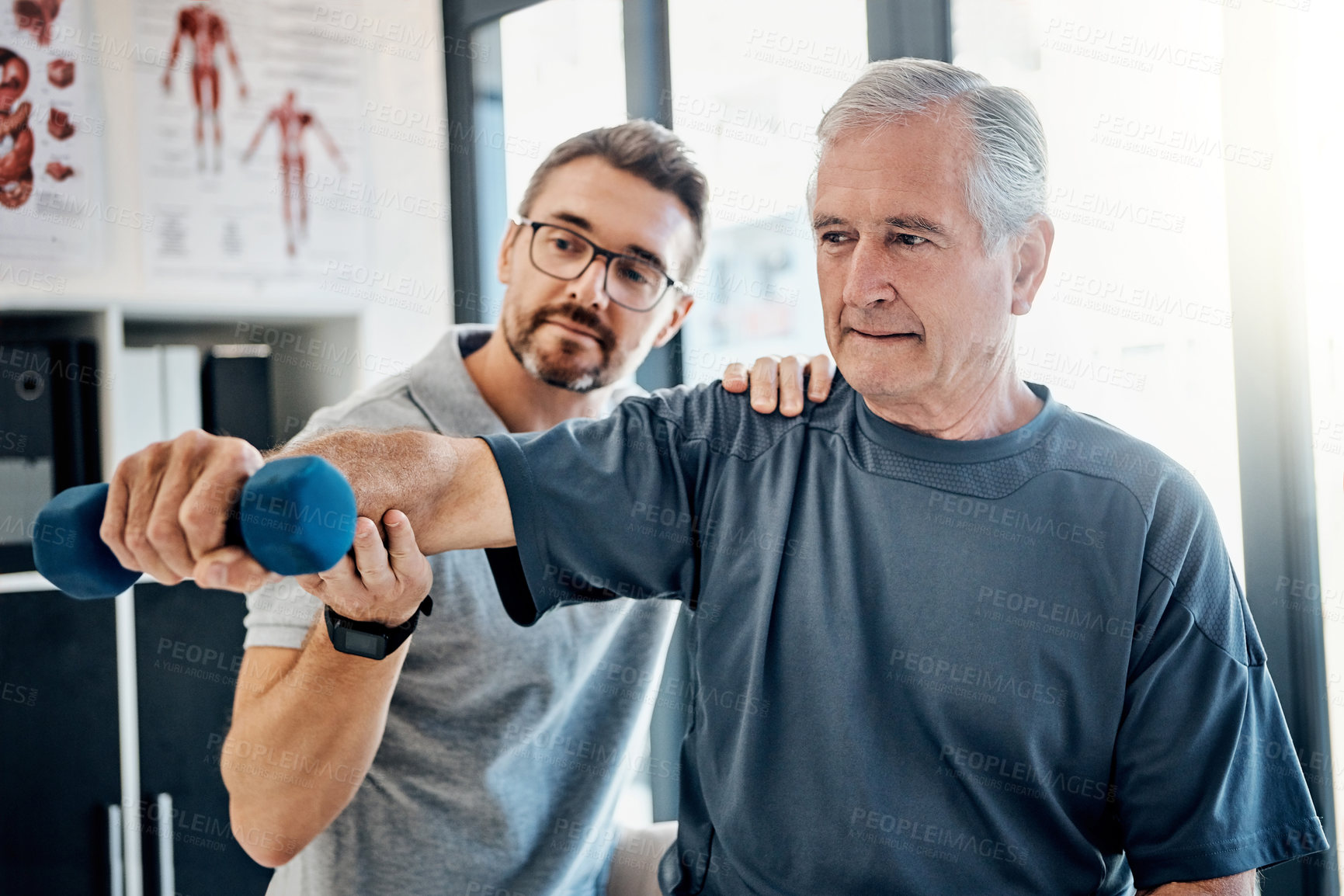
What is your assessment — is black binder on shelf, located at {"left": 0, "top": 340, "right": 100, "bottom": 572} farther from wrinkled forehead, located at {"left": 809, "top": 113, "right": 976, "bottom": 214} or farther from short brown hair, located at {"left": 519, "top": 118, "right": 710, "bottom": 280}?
wrinkled forehead, located at {"left": 809, "top": 113, "right": 976, "bottom": 214}

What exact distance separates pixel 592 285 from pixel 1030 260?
0.69 metres

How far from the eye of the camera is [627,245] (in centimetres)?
165

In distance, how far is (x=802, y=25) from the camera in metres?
2.05

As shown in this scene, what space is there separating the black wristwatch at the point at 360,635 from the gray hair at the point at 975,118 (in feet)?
2.33

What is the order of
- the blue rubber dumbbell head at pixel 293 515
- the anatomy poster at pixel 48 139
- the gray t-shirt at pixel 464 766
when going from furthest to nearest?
1. the anatomy poster at pixel 48 139
2. the gray t-shirt at pixel 464 766
3. the blue rubber dumbbell head at pixel 293 515

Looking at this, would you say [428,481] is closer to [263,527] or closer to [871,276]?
[263,527]

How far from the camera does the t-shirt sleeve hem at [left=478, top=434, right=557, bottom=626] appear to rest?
1.10 metres

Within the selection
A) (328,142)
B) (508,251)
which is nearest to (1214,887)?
(508,251)

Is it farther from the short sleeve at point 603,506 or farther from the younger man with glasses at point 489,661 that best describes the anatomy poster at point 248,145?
the short sleeve at point 603,506

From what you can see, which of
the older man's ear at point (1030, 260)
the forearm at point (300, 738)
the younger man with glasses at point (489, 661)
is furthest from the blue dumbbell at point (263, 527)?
the older man's ear at point (1030, 260)

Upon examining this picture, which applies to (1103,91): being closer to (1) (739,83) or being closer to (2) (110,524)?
(1) (739,83)

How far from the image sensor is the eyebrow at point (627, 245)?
1.65m

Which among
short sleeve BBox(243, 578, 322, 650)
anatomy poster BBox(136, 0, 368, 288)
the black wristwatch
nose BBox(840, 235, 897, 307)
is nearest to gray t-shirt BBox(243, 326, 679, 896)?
short sleeve BBox(243, 578, 322, 650)

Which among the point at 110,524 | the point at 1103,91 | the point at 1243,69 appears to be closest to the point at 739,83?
the point at 1103,91
